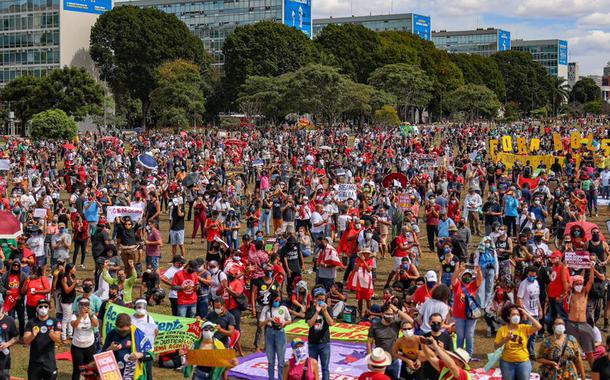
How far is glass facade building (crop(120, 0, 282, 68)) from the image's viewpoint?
121 m

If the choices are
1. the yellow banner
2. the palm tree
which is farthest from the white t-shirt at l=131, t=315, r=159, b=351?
the palm tree

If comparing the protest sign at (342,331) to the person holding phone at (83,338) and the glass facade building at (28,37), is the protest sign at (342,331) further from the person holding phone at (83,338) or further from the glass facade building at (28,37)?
the glass facade building at (28,37)

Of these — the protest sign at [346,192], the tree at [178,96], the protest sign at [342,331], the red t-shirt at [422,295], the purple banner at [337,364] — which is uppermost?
the tree at [178,96]

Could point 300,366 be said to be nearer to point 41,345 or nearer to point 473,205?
point 41,345

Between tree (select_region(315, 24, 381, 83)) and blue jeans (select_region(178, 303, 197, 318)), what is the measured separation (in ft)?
257

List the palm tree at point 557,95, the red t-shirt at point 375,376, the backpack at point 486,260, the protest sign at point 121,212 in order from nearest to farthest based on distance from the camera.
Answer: the red t-shirt at point 375,376, the backpack at point 486,260, the protest sign at point 121,212, the palm tree at point 557,95

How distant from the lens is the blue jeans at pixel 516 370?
9930 millimetres

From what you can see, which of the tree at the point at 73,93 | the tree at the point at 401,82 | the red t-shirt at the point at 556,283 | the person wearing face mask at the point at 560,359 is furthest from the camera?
the tree at the point at 401,82

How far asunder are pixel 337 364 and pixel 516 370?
3.05 meters

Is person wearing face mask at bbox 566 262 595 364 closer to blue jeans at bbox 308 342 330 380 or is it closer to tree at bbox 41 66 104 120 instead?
blue jeans at bbox 308 342 330 380

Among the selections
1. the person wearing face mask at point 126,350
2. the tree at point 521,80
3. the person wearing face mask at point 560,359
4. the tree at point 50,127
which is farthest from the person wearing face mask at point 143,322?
the tree at point 521,80

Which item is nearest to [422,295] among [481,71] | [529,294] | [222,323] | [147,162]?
[529,294]

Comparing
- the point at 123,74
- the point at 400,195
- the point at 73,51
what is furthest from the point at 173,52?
the point at 400,195

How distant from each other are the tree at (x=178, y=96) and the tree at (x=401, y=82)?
1858 cm
